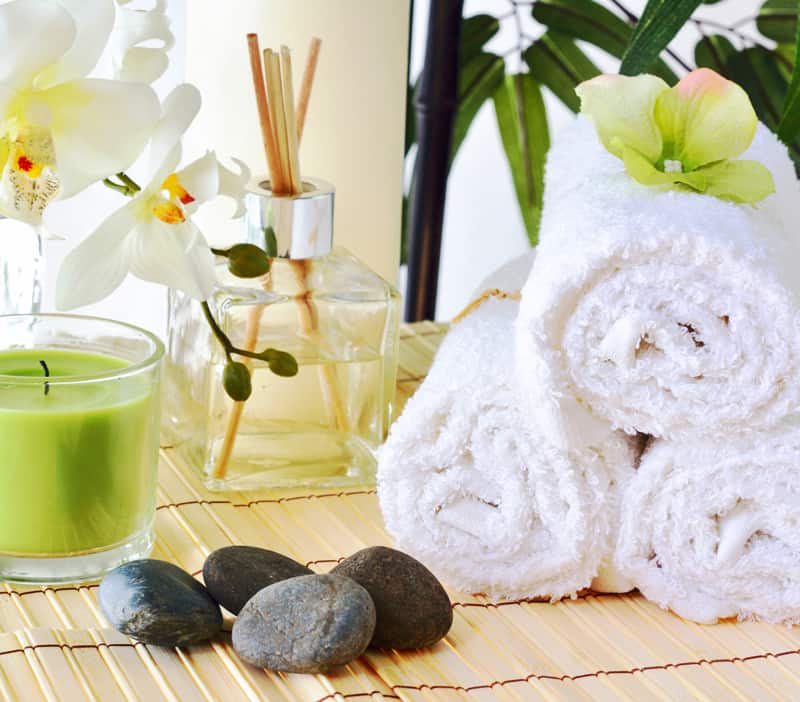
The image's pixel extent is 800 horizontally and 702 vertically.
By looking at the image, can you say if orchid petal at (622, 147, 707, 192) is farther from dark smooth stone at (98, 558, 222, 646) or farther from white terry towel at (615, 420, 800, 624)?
dark smooth stone at (98, 558, 222, 646)

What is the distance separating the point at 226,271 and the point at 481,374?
0.60 ft

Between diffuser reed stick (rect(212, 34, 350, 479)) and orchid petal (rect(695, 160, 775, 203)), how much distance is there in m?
0.21

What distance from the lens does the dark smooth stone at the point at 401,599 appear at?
0.53 m

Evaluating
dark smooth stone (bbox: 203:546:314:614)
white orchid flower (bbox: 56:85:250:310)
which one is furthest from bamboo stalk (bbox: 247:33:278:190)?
dark smooth stone (bbox: 203:546:314:614)

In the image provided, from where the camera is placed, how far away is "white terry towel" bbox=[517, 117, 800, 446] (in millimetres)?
523

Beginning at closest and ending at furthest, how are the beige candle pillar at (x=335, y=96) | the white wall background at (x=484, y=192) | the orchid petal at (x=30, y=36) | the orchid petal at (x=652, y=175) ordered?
the orchid petal at (x=30, y=36), the orchid petal at (x=652, y=175), the beige candle pillar at (x=335, y=96), the white wall background at (x=484, y=192)

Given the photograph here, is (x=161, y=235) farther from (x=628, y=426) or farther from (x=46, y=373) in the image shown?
(x=628, y=426)

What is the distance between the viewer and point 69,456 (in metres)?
0.55

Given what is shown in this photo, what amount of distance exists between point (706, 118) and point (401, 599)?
0.27 metres

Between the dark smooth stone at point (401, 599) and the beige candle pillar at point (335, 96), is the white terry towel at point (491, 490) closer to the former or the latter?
the dark smooth stone at point (401, 599)

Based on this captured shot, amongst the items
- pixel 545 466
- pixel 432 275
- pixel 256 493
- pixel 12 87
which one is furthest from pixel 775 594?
pixel 432 275

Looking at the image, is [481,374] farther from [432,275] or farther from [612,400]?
[432,275]

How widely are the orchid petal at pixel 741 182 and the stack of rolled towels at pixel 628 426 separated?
0.05 ft

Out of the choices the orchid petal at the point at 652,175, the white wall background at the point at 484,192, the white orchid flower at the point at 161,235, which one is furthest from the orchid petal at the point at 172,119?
the white wall background at the point at 484,192
